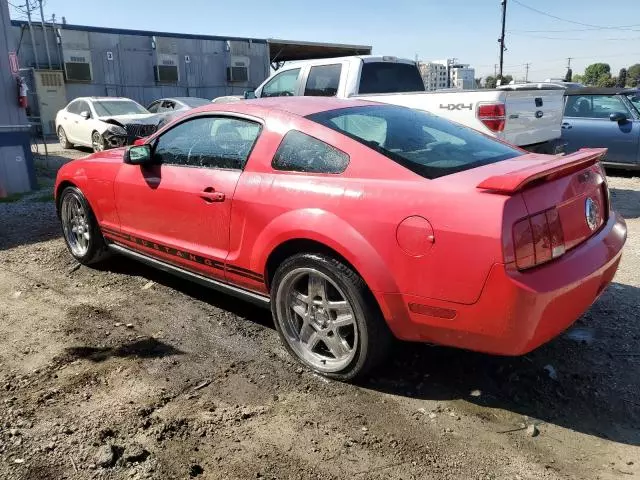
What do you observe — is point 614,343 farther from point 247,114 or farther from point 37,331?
point 37,331

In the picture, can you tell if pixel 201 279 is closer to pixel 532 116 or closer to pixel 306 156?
pixel 306 156

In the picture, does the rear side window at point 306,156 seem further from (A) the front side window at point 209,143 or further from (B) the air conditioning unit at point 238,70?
(B) the air conditioning unit at point 238,70

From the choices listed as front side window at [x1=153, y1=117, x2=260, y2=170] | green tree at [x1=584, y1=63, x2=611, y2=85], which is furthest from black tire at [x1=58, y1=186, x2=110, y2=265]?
green tree at [x1=584, y1=63, x2=611, y2=85]

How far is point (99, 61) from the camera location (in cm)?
2595

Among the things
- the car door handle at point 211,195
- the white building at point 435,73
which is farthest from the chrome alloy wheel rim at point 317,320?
the white building at point 435,73

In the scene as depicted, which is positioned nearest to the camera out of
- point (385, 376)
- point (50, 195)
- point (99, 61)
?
point (385, 376)

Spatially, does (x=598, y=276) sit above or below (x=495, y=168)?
below

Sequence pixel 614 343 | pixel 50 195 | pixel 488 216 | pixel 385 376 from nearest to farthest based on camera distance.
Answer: pixel 488 216, pixel 385 376, pixel 614 343, pixel 50 195

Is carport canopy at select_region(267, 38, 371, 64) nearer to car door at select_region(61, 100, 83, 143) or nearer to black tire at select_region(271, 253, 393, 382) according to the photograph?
car door at select_region(61, 100, 83, 143)

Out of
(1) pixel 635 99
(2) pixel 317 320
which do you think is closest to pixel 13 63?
(2) pixel 317 320

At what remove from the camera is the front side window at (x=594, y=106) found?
9.97 metres

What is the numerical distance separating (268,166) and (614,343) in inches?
98.8

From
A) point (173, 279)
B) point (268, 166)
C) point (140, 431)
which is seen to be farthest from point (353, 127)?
point (173, 279)

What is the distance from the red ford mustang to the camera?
8.11 ft
